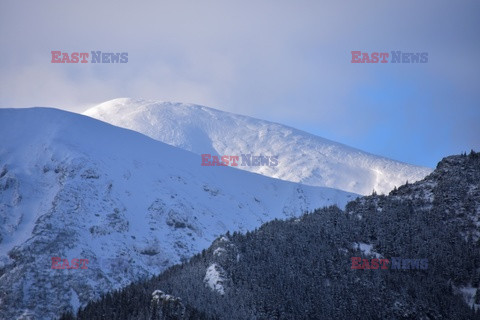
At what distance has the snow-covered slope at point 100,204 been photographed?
3910 inches

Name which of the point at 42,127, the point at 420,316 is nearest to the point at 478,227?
the point at 420,316

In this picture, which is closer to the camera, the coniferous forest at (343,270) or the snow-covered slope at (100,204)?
the coniferous forest at (343,270)

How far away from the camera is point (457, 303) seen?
9681 centimetres

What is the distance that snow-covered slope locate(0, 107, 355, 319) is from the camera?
99.3 m

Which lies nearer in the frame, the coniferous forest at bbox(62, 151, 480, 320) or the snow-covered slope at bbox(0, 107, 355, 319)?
the coniferous forest at bbox(62, 151, 480, 320)

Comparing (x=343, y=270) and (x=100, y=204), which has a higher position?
(x=100, y=204)

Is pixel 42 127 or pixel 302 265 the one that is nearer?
pixel 302 265

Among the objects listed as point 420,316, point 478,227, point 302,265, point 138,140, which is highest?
point 138,140

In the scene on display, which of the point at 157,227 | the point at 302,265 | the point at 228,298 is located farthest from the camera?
the point at 157,227

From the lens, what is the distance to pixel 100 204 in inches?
4941

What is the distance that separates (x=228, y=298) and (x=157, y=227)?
1591 inches

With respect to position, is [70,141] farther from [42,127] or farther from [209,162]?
[209,162]

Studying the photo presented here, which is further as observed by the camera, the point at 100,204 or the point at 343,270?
the point at 100,204

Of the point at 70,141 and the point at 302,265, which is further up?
the point at 70,141
